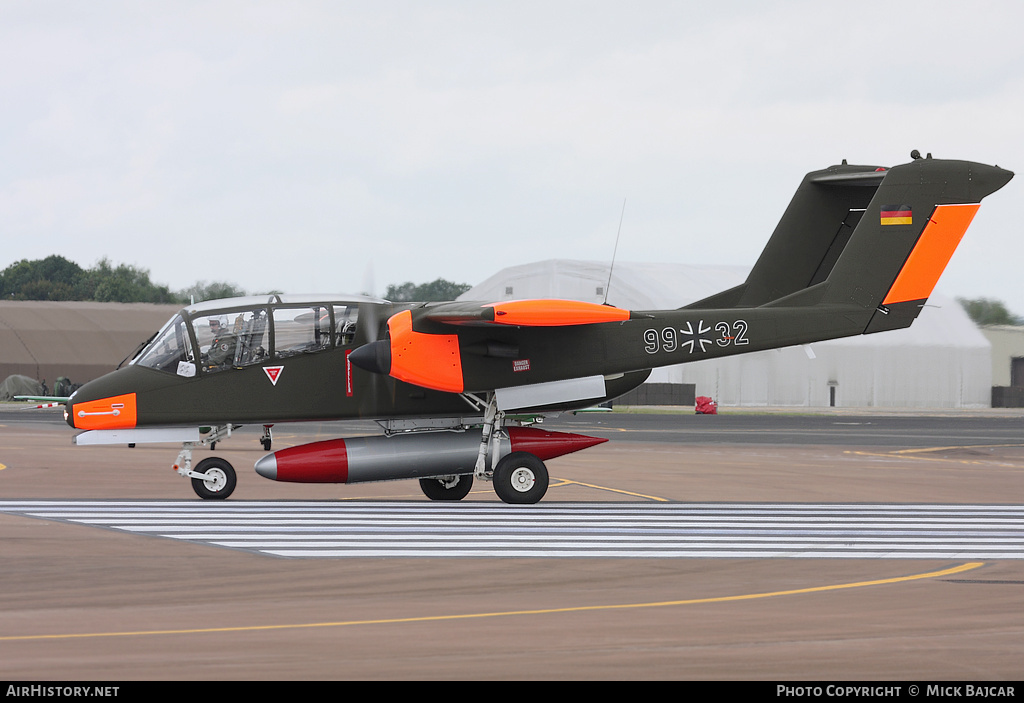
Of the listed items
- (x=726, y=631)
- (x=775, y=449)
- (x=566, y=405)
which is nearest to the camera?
(x=726, y=631)

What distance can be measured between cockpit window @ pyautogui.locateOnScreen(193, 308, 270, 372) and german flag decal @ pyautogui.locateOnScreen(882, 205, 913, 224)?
10.4 meters

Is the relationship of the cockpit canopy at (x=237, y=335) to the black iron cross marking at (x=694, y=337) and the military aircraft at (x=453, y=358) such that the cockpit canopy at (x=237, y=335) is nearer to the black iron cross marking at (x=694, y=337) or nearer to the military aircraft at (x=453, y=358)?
the military aircraft at (x=453, y=358)

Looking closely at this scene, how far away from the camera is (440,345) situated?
1625 cm

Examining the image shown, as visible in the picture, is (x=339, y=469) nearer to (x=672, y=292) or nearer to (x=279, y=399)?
(x=279, y=399)

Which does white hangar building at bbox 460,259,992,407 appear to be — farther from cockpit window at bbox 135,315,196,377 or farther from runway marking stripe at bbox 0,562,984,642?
runway marking stripe at bbox 0,562,984,642

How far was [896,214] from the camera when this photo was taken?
1745cm

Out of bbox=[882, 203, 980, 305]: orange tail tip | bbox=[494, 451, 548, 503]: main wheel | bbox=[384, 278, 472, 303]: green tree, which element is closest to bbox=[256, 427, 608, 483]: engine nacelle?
bbox=[494, 451, 548, 503]: main wheel

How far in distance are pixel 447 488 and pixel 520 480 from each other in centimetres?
207

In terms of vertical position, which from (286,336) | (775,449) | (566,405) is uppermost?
(286,336)

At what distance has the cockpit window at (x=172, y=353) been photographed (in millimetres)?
16359

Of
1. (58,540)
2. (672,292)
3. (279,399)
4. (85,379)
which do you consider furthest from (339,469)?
(85,379)

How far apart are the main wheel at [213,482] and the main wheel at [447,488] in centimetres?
334

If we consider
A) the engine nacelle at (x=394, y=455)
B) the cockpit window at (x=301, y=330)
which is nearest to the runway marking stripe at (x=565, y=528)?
the engine nacelle at (x=394, y=455)

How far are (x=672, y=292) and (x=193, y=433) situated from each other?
171 ft
